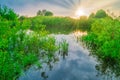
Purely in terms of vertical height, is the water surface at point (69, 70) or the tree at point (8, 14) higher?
the tree at point (8, 14)

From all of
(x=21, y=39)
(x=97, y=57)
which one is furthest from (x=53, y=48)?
(x=97, y=57)

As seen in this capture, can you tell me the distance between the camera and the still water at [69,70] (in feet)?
74.0

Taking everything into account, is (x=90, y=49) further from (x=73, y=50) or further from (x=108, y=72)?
(x=108, y=72)

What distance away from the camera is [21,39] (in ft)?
85.1

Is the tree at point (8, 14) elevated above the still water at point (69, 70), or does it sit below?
above

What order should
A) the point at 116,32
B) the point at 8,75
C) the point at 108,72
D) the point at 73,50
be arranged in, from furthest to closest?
the point at 73,50 < the point at 116,32 < the point at 108,72 < the point at 8,75

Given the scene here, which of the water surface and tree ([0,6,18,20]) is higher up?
tree ([0,6,18,20])

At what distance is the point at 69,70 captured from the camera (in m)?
25.0

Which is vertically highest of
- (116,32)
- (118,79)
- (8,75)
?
(116,32)

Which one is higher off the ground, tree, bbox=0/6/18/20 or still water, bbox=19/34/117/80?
tree, bbox=0/6/18/20

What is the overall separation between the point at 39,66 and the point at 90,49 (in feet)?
37.7

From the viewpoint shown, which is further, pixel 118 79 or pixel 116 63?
pixel 116 63

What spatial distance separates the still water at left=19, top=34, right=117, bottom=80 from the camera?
22.5 meters

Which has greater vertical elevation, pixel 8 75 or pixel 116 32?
pixel 116 32
